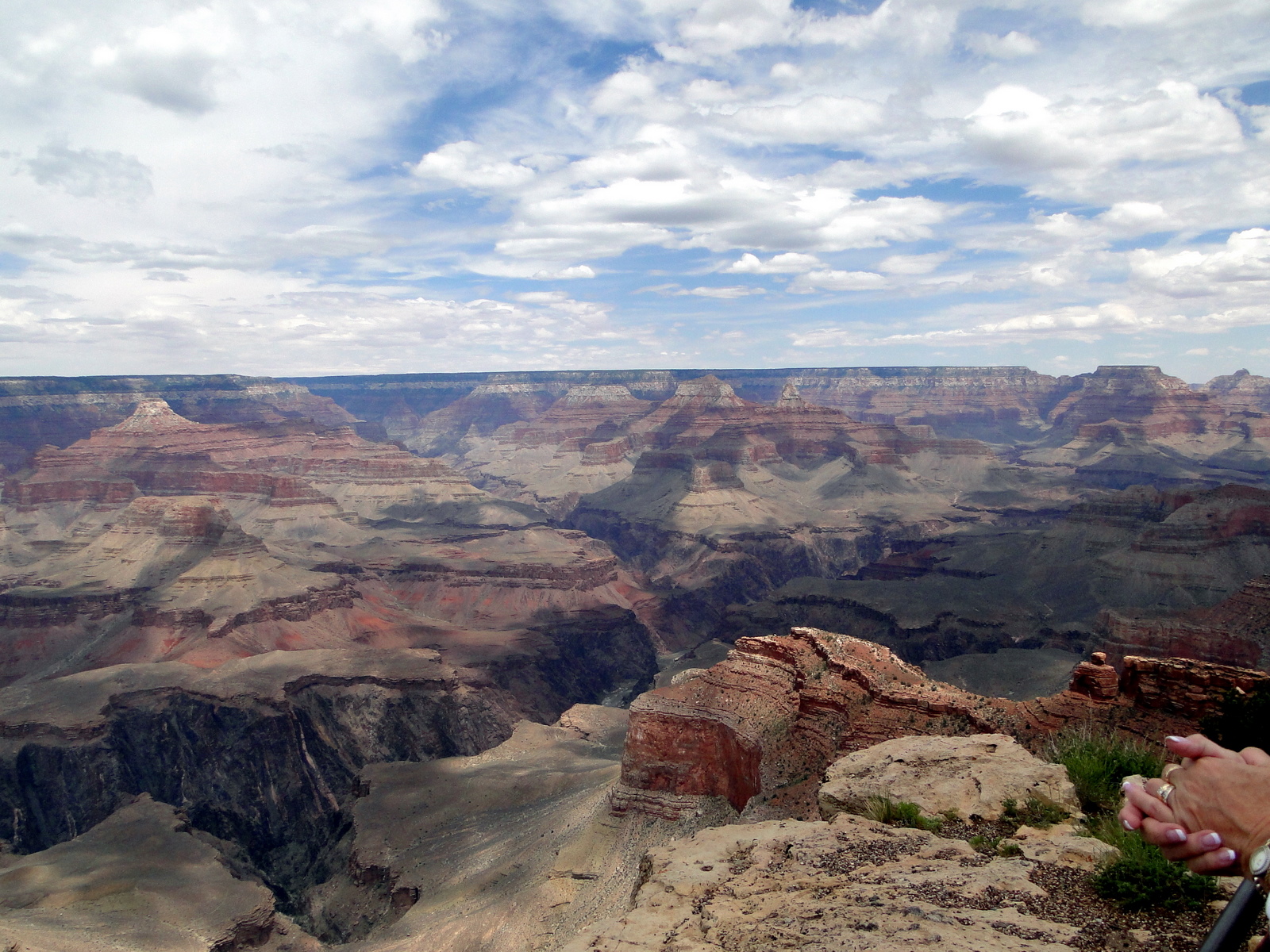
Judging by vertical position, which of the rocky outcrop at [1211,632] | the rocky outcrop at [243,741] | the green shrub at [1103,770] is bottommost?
the rocky outcrop at [243,741]

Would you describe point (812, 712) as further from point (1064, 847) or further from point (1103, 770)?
point (1064, 847)

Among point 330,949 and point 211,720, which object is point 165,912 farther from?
point 211,720

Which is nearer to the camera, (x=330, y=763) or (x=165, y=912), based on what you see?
(x=165, y=912)

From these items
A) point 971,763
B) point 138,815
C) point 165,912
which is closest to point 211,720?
point 138,815

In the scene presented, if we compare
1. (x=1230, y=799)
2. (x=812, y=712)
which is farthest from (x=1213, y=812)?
(x=812, y=712)

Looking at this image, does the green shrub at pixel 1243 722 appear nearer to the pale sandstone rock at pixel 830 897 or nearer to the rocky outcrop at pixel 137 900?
the pale sandstone rock at pixel 830 897

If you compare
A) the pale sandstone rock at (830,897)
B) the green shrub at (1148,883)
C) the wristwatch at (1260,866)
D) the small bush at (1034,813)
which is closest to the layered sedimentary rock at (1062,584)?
the small bush at (1034,813)
